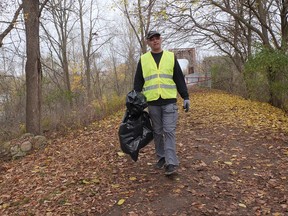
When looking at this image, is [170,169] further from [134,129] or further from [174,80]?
[174,80]

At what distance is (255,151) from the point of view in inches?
233

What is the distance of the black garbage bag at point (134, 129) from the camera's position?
4545mm

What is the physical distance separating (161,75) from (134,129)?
3.07ft

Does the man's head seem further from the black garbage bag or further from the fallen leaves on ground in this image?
the fallen leaves on ground

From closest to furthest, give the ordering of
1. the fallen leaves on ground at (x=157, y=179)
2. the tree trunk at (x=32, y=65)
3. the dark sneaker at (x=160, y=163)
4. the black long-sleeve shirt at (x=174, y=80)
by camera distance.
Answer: the fallen leaves on ground at (x=157, y=179) < the black long-sleeve shirt at (x=174, y=80) < the dark sneaker at (x=160, y=163) < the tree trunk at (x=32, y=65)

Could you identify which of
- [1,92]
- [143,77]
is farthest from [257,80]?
[1,92]

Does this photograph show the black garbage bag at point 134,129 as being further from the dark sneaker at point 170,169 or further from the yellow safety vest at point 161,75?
the dark sneaker at point 170,169

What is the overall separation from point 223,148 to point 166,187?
231cm

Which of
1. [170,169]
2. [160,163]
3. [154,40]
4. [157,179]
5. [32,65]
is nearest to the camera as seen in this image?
[154,40]

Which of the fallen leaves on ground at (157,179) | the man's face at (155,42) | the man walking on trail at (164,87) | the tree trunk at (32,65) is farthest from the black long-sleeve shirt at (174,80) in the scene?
the tree trunk at (32,65)

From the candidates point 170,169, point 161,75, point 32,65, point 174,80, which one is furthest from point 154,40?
point 32,65

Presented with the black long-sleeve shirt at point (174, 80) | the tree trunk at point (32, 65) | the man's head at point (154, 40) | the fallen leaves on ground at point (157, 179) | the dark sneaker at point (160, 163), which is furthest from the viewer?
the tree trunk at point (32, 65)

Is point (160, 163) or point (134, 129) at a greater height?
point (134, 129)

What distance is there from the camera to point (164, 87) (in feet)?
14.5
